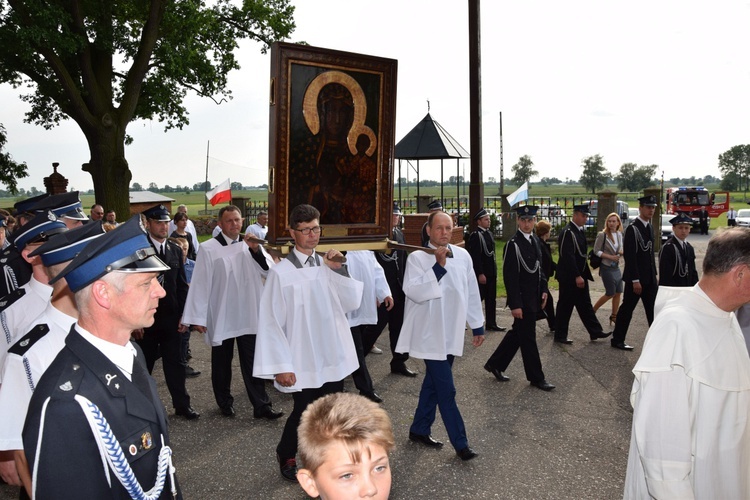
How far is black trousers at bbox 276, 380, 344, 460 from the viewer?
15.5 ft

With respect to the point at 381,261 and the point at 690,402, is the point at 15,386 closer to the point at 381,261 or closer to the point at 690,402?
the point at 690,402

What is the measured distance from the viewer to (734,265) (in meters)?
2.68

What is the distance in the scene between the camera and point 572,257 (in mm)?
9266

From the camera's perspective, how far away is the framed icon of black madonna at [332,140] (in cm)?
481

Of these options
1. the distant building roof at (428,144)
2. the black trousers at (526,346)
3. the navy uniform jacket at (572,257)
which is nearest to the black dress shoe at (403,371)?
the black trousers at (526,346)

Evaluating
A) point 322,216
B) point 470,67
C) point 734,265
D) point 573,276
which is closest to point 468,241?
point 573,276

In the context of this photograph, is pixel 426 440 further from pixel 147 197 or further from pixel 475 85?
pixel 147 197

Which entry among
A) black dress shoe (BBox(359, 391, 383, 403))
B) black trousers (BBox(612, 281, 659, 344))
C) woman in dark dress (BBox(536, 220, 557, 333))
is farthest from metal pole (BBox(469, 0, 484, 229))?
black dress shoe (BBox(359, 391, 383, 403))

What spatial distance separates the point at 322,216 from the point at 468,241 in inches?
224

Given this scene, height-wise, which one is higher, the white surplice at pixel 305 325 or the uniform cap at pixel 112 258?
the uniform cap at pixel 112 258

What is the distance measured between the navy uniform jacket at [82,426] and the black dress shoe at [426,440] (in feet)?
11.7

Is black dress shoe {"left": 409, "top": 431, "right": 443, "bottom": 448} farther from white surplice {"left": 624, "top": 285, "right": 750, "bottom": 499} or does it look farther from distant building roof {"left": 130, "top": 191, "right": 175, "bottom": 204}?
distant building roof {"left": 130, "top": 191, "right": 175, "bottom": 204}

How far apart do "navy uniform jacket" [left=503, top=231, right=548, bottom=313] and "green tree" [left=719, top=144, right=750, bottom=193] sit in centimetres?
11477

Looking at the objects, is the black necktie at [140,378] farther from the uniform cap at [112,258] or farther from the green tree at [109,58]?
the green tree at [109,58]
